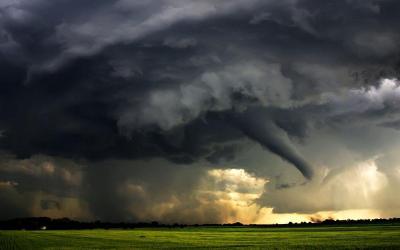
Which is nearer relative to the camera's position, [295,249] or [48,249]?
[295,249]

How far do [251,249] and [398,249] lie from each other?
16.2 metres

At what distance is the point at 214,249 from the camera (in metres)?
55.3

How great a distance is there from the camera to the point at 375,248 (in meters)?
46.1

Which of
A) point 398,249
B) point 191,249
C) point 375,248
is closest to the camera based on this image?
point 398,249

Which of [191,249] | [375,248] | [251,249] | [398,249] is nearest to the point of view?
[398,249]

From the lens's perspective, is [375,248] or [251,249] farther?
[251,249]

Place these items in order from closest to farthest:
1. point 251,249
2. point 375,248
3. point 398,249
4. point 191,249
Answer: point 398,249 → point 375,248 → point 251,249 → point 191,249

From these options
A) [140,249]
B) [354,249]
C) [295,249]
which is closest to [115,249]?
[140,249]

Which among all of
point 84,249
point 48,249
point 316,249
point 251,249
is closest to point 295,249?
point 316,249

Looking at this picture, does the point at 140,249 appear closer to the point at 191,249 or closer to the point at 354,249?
the point at 191,249

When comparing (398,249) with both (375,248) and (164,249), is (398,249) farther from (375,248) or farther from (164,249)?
(164,249)

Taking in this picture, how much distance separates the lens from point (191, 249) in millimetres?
55938

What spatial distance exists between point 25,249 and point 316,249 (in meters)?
35.0

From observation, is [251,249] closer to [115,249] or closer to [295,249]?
[295,249]
